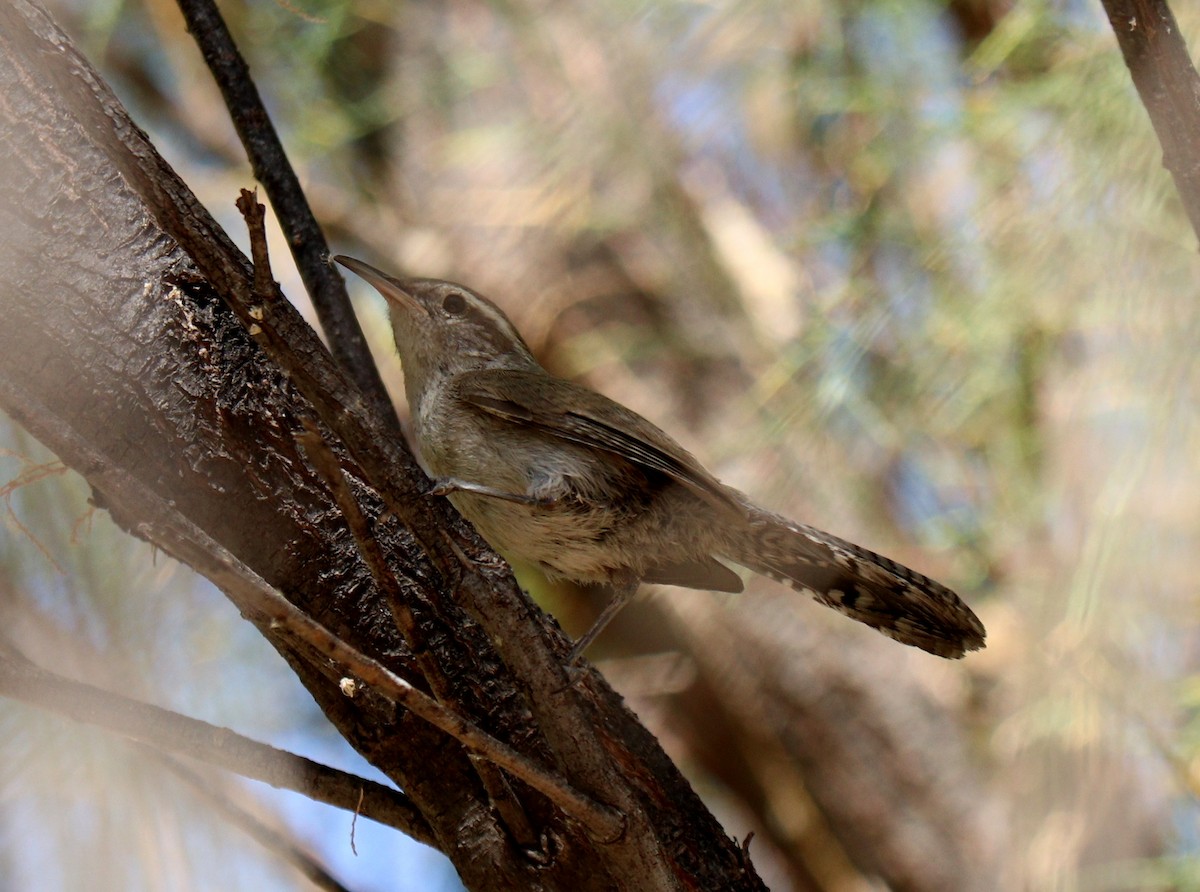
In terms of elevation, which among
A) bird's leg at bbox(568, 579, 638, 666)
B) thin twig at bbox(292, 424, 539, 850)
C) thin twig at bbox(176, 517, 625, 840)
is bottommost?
thin twig at bbox(176, 517, 625, 840)

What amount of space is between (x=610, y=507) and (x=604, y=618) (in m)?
0.31

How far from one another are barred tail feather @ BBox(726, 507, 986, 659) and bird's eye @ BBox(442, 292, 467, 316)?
130 cm

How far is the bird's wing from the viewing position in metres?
3.06

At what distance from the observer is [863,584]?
9.97 feet

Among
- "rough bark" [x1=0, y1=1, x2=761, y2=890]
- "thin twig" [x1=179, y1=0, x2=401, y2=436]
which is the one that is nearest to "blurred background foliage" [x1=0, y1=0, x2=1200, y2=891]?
"thin twig" [x1=179, y1=0, x2=401, y2=436]

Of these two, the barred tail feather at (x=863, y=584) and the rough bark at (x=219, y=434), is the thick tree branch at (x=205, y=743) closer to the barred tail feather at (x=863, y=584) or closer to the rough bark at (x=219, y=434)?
the rough bark at (x=219, y=434)

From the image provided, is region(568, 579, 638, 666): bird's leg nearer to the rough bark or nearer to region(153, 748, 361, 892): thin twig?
the rough bark

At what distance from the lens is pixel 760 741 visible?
555cm

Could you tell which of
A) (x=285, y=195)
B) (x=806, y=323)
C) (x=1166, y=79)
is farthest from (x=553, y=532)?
(x=806, y=323)

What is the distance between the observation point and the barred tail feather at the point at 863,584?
2822mm

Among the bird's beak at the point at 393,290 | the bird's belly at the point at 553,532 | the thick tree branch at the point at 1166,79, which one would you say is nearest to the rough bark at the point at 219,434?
the bird's belly at the point at 553,532

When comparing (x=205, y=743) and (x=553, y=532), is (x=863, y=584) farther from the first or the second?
(x=205, y=743)

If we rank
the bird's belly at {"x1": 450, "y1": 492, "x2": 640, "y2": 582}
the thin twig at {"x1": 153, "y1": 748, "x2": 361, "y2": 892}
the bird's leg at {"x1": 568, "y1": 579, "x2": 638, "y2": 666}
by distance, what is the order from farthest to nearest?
the bird's belly at {"x1": 450, "y1": 492, "x2": 640, "y2": 582} < the bird's leg at {"x1": 568, "y1": 579, "x2": 638, "y2": 666} < the thin twig at {"x1": 153, "y1": 748, "x2": 361, "y2": 892}

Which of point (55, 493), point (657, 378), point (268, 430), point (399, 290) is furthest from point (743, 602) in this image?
point (268, 430)
